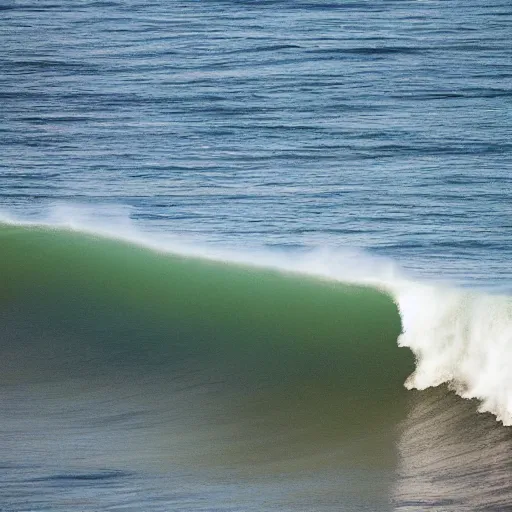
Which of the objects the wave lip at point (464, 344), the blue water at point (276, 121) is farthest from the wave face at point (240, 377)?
the blue water at point (276, 121)

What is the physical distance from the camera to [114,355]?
7844mm

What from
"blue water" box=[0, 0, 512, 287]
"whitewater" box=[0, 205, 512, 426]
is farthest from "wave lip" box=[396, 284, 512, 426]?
"blue water" box=[0, 0, 512, 287]

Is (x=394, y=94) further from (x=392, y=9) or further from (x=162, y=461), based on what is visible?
(x=162, y=461)

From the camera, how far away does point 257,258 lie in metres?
8.94

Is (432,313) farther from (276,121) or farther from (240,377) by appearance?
(276,121)

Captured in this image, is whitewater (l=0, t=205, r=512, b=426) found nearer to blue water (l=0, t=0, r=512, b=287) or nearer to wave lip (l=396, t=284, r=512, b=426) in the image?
wave lip (l=396, t=284, r=512, b=426)

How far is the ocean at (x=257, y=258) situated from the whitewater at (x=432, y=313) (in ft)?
0.07

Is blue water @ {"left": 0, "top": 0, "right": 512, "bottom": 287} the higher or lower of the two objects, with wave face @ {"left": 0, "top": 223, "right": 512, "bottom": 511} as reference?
higher

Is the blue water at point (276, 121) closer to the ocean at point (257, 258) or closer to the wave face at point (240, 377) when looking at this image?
the ocean at point (257, 258)

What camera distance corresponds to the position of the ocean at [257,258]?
6266mm

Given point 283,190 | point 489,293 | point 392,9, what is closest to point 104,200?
point 283,190

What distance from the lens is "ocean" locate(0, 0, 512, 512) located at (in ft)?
20.6

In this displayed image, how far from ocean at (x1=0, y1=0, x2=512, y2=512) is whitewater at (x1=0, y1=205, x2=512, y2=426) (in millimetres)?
22

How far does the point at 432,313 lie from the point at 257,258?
6.30 ft
